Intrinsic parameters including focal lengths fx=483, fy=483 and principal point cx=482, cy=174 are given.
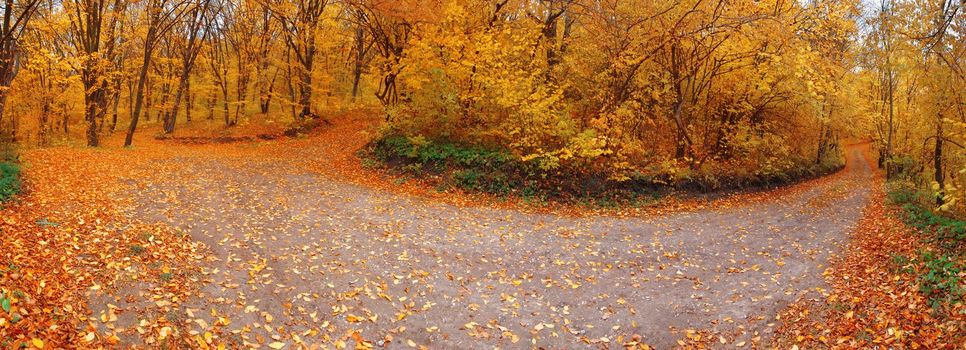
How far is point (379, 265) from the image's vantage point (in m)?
8.33

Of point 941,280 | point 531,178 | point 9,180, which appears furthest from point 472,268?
point 9,180

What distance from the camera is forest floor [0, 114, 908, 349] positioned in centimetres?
592

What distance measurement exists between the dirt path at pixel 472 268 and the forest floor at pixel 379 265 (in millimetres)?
35

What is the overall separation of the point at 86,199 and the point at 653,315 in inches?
419

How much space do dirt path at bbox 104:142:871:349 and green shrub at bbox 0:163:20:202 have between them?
1960 millimetres

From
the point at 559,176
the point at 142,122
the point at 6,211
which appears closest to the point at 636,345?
the point at 559,176

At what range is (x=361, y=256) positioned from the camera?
866cm

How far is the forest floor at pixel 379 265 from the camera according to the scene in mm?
5918

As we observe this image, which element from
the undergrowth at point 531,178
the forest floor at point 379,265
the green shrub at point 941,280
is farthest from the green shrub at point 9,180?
the green shrub at point 941,280

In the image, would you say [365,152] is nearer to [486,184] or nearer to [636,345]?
[486,184]

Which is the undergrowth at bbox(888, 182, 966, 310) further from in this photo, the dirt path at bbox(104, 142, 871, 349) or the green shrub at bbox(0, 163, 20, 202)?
the green shrub at bbox(0, 163, 20, 202)

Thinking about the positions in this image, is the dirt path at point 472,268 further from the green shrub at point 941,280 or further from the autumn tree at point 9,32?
the autumn tree at point 9,32

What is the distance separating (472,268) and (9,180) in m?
8.65

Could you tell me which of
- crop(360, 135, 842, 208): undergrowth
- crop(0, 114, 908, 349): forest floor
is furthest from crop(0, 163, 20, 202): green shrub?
crop(360, 135, 842, 208): undergrowth
